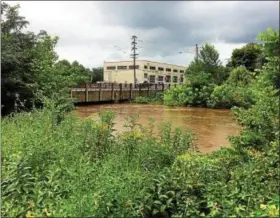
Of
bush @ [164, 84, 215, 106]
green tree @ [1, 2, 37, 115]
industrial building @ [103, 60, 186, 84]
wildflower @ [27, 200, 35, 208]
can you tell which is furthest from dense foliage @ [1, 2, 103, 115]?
industrial building @ [103, 60, 186, 84]

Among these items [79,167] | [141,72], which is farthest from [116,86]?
[141,72]

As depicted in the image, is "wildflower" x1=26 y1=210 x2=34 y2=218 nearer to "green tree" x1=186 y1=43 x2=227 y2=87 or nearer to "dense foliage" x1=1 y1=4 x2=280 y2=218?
"dense foliage" x1=1 y1=4 x2=280 y2=218

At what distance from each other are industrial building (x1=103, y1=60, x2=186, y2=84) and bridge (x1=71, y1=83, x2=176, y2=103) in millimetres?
22417

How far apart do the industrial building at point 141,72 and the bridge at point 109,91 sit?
22417mm

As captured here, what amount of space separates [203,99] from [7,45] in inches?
577

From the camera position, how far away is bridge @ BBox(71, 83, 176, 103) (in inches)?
856

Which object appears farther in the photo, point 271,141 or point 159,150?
point 159,150

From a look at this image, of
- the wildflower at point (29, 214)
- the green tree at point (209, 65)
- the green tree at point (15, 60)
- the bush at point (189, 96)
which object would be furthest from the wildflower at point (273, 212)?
the green tree at point (209, 65)

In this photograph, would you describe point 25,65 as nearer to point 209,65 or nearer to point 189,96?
point 189,96

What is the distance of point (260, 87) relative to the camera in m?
3.28

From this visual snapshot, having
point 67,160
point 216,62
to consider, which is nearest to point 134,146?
point 67,160

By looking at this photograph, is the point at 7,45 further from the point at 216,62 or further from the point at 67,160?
the point at 216,62

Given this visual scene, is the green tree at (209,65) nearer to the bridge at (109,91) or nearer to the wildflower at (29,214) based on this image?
the bridge at (109,91)

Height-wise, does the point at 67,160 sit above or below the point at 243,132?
below
